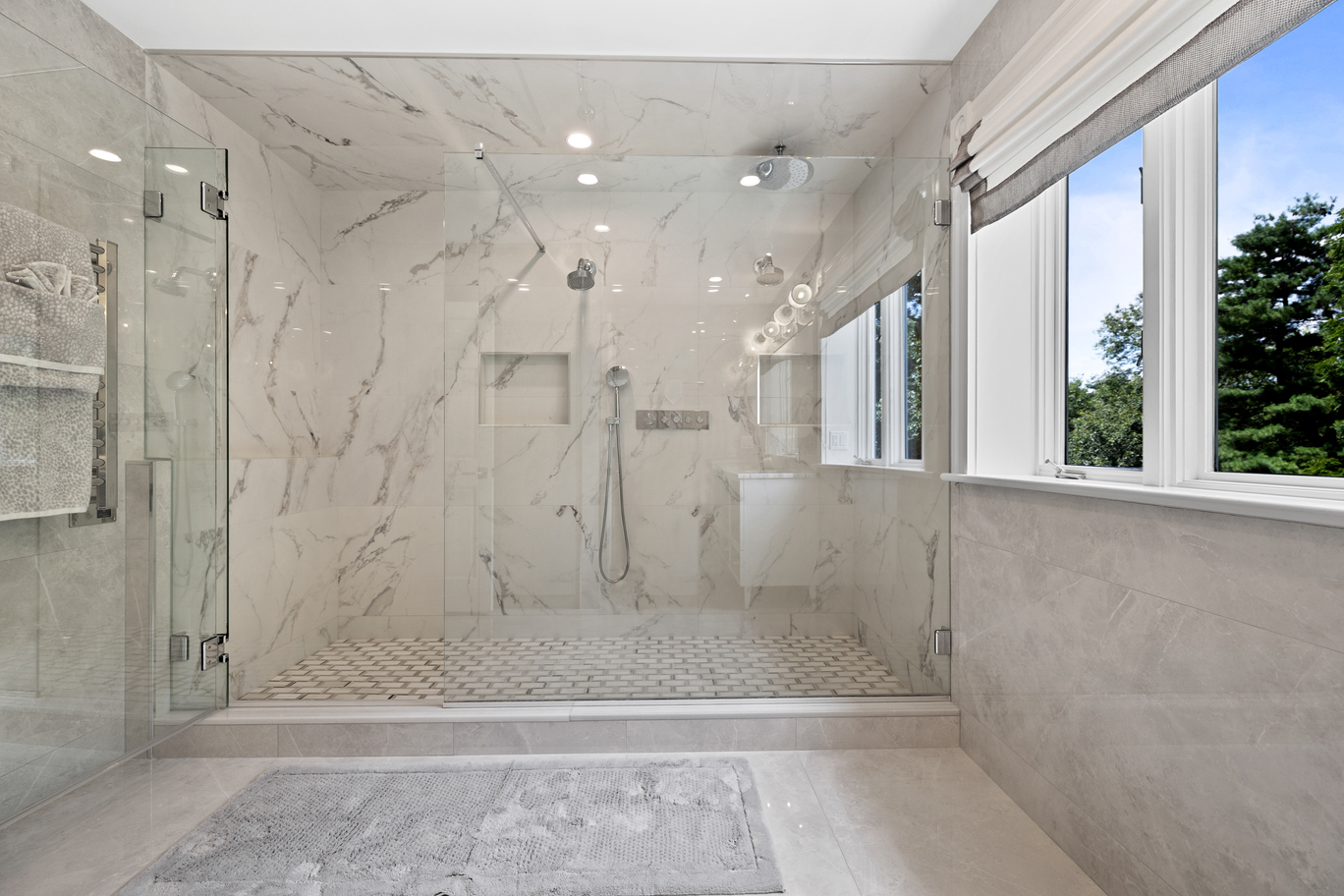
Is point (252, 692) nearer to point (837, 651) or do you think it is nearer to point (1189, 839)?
point (837, 651)

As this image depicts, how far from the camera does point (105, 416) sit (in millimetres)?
1564

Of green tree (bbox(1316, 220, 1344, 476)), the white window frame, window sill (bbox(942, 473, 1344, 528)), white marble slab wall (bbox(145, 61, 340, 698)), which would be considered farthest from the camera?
white marble slab wall (bbox(145, 61, 340, 698))

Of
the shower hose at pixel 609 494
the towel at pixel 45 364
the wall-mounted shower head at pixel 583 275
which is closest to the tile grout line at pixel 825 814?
the shower hose at pixel 609 494

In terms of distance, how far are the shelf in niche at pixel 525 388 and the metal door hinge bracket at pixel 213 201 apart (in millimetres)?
900

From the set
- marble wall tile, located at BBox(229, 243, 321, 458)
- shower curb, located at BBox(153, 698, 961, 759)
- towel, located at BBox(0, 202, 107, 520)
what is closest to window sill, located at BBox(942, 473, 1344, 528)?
shower curb, located at BBox(153, 698, 961, 759)

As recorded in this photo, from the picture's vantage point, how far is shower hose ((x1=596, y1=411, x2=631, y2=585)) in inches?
80.4

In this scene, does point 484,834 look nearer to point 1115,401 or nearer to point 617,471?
point 617,471

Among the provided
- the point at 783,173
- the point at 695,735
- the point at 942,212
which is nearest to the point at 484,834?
the point at 695,735

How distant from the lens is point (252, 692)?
7.47 feet

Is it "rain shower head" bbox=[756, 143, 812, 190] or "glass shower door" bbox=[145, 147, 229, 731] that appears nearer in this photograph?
"glass shower door" bbox=[145, 147, 229, 731]

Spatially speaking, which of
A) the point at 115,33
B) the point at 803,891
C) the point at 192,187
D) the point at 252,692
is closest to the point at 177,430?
the point at 192,187

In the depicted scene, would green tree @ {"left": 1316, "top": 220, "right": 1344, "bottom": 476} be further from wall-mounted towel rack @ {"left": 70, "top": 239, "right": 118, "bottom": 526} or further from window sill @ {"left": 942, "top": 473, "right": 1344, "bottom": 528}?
wall-mounted towel rack @ {"left": 70, "top": 239, "right": 118, "bottom": 526}

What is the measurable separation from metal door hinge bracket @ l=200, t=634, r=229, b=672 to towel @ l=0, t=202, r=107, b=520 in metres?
0.62

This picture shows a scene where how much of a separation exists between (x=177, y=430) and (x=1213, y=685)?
252 cm
